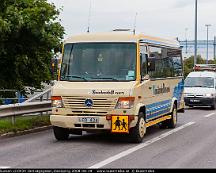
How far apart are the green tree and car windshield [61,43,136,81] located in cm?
499

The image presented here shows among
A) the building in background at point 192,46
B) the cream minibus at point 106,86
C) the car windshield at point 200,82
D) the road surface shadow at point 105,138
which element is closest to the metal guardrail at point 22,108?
the road surface shadow at point 105,138

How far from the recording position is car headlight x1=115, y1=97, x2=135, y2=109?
1130 centimetres

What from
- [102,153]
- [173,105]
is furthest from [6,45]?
[102,153]

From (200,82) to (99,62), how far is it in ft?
51.4

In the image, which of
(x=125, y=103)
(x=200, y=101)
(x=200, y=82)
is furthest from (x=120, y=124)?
(x=200, y=82)

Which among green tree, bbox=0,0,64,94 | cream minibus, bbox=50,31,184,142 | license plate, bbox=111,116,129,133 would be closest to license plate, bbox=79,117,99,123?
cream minibus, bbox=50,31,184,142

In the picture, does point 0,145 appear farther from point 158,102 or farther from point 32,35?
point 32,35

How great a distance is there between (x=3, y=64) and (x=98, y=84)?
8.69m

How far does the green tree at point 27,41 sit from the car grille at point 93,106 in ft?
19.3

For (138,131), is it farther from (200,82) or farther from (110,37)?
(200,82)

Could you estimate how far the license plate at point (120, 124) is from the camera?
1129 cm

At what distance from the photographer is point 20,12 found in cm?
1725

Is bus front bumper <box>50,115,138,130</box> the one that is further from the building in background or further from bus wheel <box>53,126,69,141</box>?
the building in background

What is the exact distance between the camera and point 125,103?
11312mm
